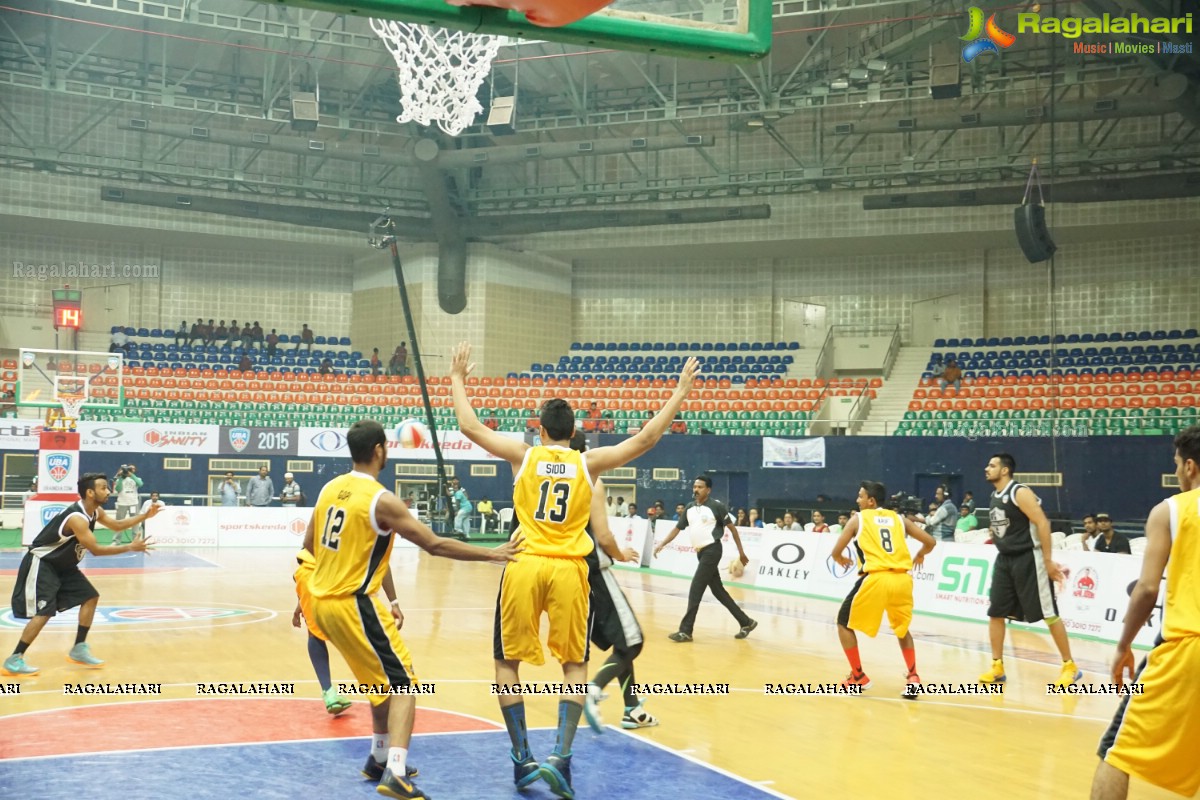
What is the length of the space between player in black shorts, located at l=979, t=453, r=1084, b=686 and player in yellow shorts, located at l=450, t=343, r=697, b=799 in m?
4.85

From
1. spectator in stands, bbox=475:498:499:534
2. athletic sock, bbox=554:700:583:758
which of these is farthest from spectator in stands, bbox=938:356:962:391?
athletic sock, bbox=554:700:583:758

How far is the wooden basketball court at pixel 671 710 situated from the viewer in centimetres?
643

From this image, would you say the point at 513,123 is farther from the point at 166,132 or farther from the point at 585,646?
the point at 585,646

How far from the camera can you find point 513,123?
101 feet

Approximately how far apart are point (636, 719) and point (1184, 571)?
4.13 m

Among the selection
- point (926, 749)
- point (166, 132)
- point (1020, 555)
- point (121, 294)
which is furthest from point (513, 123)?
point (926, 749)

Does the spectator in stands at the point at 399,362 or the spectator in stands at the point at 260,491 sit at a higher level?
the spectator in stands at the point at 399,362

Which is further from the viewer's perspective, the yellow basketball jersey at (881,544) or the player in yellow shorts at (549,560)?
the yellow basketball jersey at (881,544)

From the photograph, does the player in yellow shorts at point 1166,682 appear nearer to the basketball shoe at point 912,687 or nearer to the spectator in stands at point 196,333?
the basketball shoe at point 912,687

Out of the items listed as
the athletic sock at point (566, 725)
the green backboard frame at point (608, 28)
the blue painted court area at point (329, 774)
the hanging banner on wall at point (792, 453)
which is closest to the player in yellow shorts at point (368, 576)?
the blue painted court area at point (329, 774)

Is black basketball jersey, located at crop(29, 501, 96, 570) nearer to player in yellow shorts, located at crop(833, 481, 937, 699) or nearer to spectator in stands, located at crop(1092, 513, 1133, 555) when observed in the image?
player in yellow shorts, located at crop(833, 481, 937, 699)

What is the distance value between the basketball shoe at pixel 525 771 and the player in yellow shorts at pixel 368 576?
59 cm

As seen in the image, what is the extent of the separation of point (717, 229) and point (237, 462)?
15.8 m

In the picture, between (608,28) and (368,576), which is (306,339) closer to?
(368,576)
